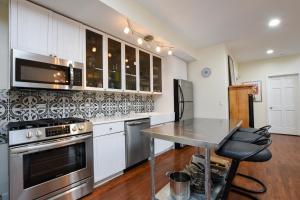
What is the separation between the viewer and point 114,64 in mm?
2877

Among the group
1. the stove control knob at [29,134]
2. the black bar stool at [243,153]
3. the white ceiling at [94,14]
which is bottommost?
the black bar stool at [243,153]

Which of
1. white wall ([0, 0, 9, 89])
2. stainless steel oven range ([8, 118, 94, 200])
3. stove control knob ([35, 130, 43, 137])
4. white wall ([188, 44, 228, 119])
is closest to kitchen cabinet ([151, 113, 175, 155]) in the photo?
white wall ([188, 44, 228, 119])

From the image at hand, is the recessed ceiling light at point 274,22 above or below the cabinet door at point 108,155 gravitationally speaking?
above

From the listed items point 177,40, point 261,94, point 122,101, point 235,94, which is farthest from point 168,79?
point 261,94

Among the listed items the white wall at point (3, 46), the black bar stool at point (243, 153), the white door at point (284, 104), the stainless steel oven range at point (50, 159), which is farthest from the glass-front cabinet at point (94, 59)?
the white door at point (284, 104)

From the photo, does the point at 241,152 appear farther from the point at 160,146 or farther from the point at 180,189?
the point at 160,146

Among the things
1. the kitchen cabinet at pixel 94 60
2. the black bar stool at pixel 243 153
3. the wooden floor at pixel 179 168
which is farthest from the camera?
the kitchen cabinet at pixel 94 60

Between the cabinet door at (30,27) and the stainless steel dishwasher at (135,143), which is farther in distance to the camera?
the stainless steel dishwasher at (135,143)

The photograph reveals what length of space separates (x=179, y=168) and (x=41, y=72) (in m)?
2.48

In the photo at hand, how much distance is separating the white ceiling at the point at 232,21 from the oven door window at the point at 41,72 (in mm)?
1504

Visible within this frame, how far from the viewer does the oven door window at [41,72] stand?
1726 millimetres

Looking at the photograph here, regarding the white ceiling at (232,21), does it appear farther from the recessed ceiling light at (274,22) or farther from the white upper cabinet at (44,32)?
the white upper cabinet at (44,32)

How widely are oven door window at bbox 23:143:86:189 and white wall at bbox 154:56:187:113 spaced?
244cm

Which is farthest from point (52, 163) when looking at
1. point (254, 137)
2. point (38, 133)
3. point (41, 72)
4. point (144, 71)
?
point (144, 71)
